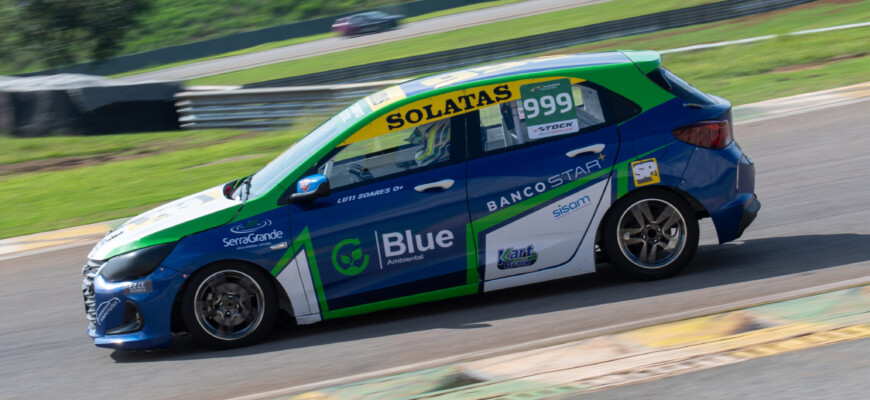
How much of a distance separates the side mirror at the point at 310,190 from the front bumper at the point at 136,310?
0.89m

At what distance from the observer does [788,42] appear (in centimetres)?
1909

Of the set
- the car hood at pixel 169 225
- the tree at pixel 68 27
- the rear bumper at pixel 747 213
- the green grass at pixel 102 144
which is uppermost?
the tree at pixel 68 27

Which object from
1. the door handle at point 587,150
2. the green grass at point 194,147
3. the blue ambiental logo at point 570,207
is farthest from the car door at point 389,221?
the green grass at point 194,147

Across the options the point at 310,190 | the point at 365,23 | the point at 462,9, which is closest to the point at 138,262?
the point at 310,190

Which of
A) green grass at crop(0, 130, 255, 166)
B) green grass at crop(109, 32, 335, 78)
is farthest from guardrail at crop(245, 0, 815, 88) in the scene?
green grass at crop(109, 32, 335, 78)

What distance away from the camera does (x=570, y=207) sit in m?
6.18

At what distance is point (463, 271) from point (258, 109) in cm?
1270

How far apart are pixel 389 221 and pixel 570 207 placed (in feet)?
4.05

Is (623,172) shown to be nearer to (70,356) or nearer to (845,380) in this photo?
(845,380)

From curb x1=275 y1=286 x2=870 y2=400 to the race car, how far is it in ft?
3.04

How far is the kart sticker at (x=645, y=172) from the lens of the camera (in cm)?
619

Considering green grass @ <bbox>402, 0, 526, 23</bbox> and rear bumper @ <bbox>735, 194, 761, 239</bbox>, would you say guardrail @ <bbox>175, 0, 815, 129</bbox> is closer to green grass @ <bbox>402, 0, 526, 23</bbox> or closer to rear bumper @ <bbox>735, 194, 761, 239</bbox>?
rear bumper @ <bbox>735, 194, 761, 239</bbox>

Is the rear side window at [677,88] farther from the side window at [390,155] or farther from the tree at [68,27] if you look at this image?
the tree at [68,27]

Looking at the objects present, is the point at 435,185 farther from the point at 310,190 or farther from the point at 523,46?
the point at 523,46
